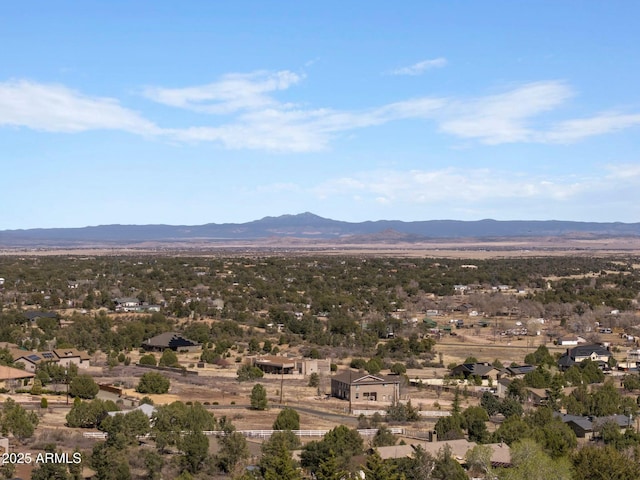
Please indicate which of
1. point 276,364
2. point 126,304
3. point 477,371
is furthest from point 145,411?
point 126,304

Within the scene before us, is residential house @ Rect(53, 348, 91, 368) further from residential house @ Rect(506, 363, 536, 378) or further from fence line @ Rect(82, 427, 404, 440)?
residential house @ Rect(506, 363, 536, 378)

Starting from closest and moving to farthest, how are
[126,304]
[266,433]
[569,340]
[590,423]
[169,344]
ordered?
[266,433], [590,423], [169,344], [569,340], [126,304]

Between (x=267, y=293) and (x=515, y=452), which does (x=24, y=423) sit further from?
(x=267, y=293)

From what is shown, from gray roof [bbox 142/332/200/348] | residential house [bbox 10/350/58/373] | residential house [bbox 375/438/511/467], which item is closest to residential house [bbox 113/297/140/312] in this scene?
gray roof [bbox 142/332/200/348]

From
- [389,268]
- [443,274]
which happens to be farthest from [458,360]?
[389,268]

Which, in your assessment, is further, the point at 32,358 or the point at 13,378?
the point at 32,358

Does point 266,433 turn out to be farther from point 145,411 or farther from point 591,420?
point 591,420
